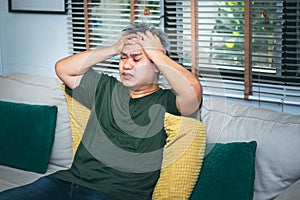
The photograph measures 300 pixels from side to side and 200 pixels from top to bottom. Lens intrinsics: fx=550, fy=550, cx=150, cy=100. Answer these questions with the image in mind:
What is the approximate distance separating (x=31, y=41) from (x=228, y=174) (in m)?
2.04

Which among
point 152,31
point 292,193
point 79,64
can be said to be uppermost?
point 152,31

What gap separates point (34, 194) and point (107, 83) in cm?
56

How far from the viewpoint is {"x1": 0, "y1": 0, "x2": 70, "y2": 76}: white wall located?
11.4 ft

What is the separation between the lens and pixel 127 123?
226cm

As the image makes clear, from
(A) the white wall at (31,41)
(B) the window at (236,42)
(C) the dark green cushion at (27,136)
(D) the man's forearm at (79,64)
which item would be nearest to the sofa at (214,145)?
(C) the dark green cushion at (27,136)

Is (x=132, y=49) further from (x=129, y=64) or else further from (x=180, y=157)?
(x=180, y=157)

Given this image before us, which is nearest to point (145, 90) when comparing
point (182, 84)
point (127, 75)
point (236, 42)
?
point (127, 75)

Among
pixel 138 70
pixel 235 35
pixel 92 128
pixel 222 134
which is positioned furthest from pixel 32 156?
pixel 235 35

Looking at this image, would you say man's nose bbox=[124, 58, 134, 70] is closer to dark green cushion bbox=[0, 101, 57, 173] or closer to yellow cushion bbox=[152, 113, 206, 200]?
yellow cushion bbox=[152, 113, 206, 200]

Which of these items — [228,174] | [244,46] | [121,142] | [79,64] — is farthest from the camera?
[244,46]

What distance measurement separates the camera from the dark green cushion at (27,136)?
8.64ft

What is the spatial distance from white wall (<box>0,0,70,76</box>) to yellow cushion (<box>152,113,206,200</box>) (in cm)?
149

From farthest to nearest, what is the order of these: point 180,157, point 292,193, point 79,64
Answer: point 79,64
point 180,157
point 292,193

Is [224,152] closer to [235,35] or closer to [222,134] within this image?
[222,134]
